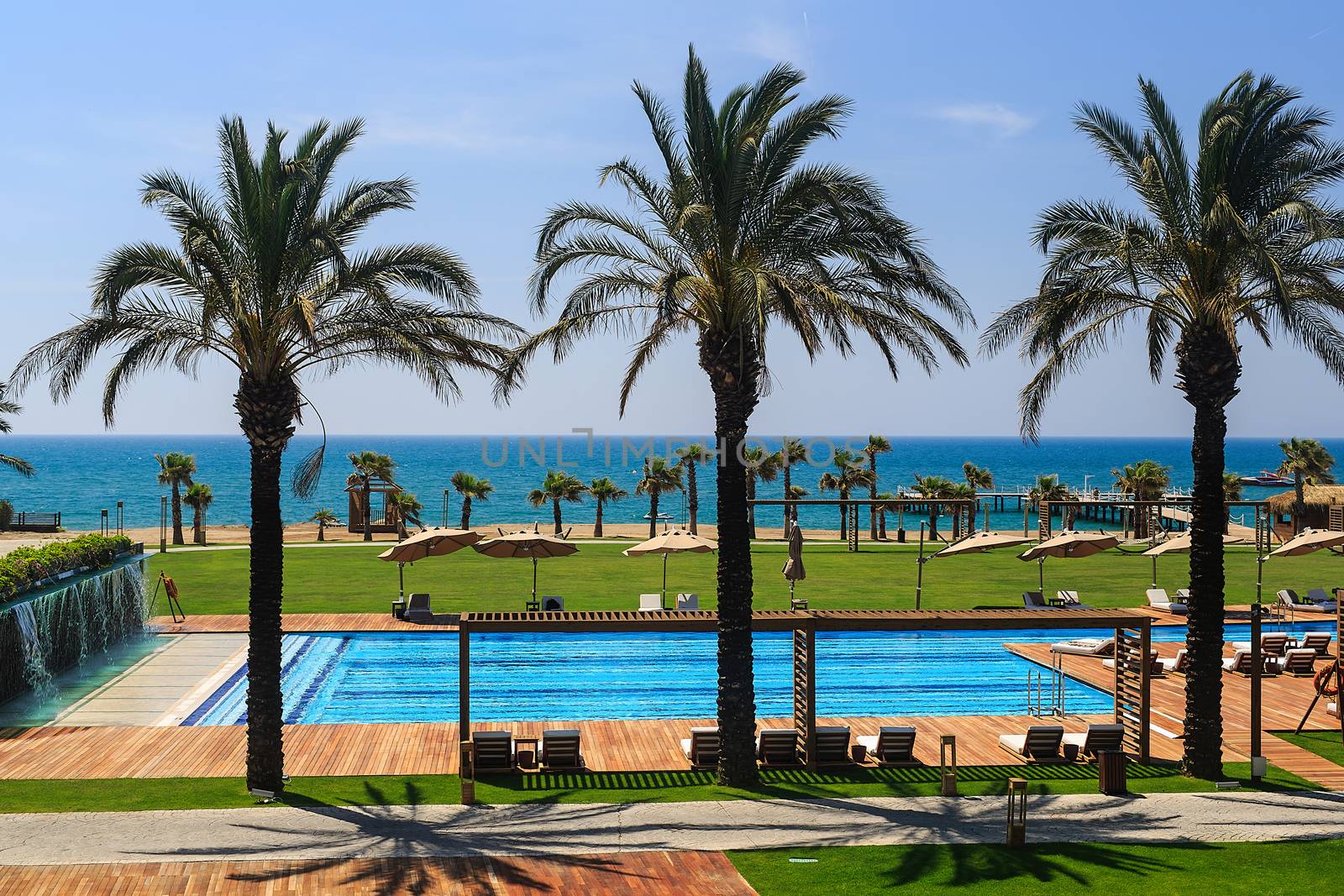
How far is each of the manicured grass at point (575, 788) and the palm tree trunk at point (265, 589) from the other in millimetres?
641

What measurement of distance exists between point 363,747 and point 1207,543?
534 inches

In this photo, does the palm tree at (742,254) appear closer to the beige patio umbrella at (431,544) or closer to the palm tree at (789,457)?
the beige patio umbrella at (431,544)

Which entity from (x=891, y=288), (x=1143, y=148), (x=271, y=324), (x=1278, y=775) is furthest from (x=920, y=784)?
(x=271, y=324)

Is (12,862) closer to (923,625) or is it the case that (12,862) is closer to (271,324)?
(271,324)

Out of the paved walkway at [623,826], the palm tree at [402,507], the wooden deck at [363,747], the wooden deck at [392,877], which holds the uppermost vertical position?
the palm tree at [402,507]

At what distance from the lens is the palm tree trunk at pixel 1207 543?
643 inches

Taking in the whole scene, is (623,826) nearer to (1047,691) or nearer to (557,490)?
(1047,691)

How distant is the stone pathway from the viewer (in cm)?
1282

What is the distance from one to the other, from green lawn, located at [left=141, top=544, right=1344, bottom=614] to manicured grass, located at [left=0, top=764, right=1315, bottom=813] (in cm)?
1451

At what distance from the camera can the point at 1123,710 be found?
61.3 feet

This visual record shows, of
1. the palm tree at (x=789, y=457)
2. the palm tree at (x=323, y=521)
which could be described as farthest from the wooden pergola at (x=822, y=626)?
the palm tree at (x=323, y=521)

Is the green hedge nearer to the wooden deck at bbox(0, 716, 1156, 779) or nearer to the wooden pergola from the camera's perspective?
the wooden deck at bbox(0, 716, 1156, 779)

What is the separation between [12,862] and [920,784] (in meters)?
11.5

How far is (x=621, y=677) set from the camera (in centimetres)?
2564
